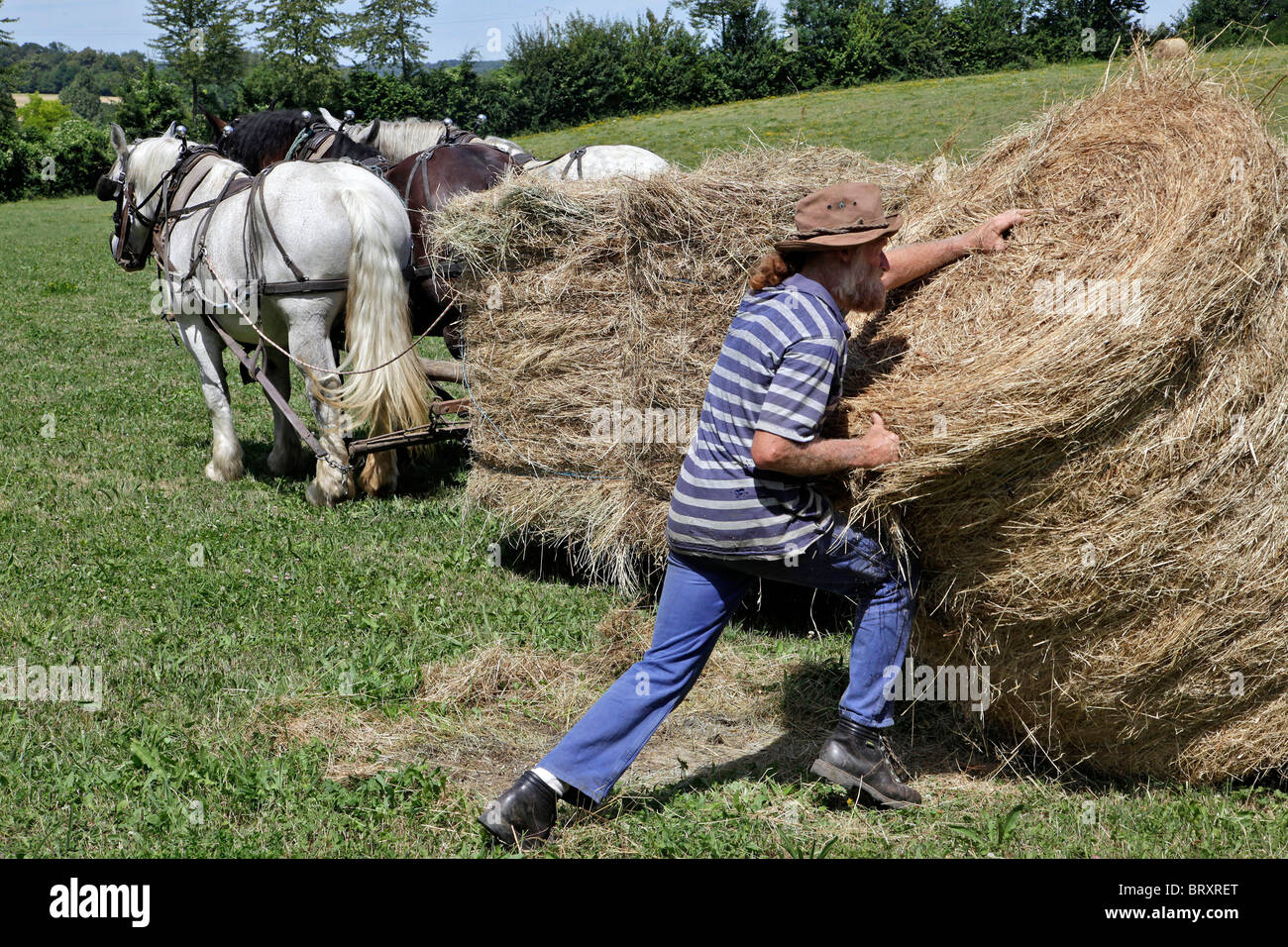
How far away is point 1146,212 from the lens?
135 inches

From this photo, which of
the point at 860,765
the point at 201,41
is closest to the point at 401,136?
the point at 860,765

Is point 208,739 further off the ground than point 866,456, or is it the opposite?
point 866,456

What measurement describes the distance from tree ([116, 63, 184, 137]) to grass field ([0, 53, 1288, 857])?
44168 mm

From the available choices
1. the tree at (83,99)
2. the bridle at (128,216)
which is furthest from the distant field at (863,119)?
the tree at (83,99)

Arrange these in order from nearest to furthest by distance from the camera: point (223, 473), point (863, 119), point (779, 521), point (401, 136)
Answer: point (779, 521) → point (223, 473) → point (401, 136) → point (863, 119)

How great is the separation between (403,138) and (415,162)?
145 centimetres

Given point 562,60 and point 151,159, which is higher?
point 562,60

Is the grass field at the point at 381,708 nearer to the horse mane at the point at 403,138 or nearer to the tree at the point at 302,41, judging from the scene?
the horse mane at the point at 403,138

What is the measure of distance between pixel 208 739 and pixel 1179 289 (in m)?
3.91

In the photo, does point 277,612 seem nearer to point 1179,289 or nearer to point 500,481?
point 500,481

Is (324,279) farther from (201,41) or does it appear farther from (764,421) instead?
(201,41)

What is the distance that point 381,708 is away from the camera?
466 cm

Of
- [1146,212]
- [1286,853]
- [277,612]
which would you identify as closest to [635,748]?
[1286,853]

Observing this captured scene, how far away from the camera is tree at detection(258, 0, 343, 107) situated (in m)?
63.8
